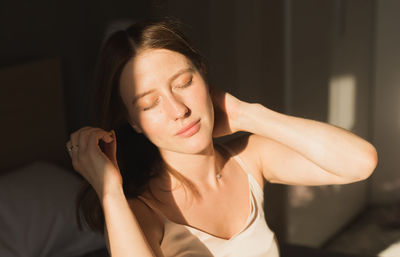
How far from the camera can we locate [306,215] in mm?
3293

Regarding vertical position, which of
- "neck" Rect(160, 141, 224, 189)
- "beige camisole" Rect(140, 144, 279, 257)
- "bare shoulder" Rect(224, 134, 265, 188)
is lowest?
"beige camisole" Rect(140, 144, 279, 257)

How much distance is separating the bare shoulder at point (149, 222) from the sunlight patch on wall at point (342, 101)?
2.02 meters

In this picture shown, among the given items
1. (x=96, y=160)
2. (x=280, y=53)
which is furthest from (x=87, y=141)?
(x=280, y=53)

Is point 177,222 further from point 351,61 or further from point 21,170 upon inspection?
point 351,61

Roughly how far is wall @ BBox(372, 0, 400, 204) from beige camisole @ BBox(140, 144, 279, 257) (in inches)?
93.2

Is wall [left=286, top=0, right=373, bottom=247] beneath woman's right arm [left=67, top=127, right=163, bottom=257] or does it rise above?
beneath

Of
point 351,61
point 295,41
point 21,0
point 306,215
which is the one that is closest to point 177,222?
point 21,0

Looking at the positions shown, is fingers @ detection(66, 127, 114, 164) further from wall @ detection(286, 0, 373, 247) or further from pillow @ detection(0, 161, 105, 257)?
wall @ detection(286, 0, 373, 247)

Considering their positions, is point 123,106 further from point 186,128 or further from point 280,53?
point 280,53

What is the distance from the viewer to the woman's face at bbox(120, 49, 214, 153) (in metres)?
1.43

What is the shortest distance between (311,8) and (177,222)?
1.80 m

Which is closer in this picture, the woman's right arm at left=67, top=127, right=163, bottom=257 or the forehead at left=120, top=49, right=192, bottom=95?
the woman's right arm at left=67, top=127, right=163, bottom=257

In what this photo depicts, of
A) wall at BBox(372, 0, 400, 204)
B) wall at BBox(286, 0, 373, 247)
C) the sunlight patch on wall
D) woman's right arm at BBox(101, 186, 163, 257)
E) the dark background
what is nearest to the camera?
woman's right arm at BBox(101, 186, 163, 257)

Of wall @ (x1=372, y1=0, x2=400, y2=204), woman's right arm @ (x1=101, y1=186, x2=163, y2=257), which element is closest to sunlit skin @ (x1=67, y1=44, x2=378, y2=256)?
woman's right arm @ (x1=101, y1=186, x2=163, y2=257)
